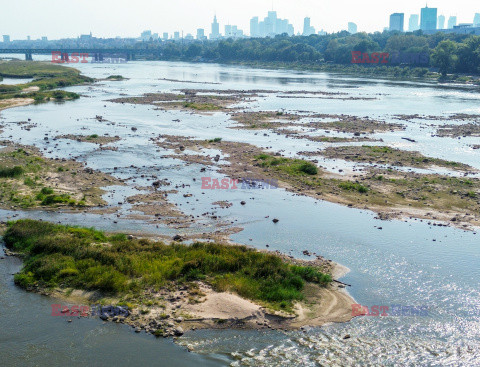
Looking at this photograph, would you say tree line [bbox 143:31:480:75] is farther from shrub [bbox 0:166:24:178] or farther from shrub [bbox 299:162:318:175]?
shrub [bbox 0:166:24:178]

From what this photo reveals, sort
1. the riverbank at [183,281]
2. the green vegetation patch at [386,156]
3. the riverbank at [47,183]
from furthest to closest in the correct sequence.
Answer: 1. the green vegetation patch at [386,156]
2. the riverbank at [47,183]
3. the riverbank at [183,281]

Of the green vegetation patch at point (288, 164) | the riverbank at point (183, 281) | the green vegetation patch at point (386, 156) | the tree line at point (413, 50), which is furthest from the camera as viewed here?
the tree line at point (413, 50)

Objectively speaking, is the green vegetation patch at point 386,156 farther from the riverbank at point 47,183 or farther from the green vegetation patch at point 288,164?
the riverbank at point 47,183

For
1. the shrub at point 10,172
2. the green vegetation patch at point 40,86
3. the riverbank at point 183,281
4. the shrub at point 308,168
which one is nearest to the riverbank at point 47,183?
the shrub at point 10,172

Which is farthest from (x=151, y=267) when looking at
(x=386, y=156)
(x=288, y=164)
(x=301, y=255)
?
(x=386, y=156)

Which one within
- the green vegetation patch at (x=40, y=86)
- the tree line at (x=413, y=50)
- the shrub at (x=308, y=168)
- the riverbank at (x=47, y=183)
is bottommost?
the riverbank at (x=47, y=183)

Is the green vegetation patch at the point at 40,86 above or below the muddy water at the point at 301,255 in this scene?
above

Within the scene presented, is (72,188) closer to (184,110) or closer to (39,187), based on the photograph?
(39,187)
